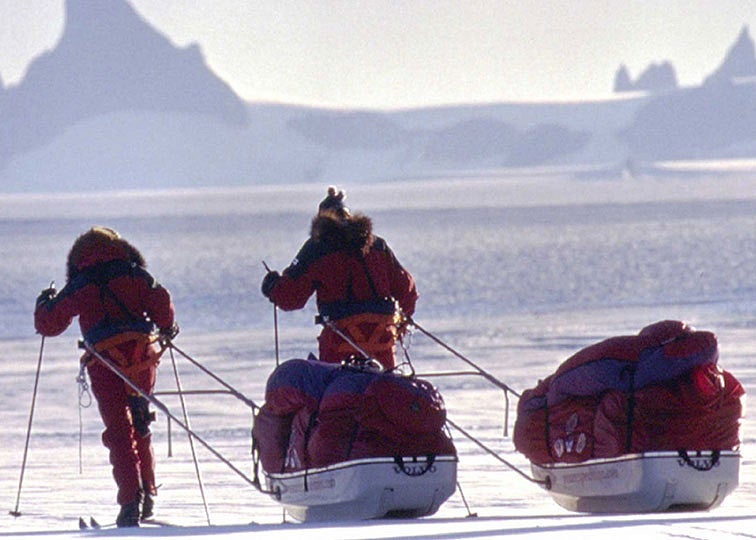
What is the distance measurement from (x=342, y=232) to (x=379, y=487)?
4.49ft

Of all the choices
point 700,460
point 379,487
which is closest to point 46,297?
point 379,487

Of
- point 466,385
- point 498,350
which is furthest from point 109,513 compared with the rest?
point 498,350

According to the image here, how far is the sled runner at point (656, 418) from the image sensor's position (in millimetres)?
7414

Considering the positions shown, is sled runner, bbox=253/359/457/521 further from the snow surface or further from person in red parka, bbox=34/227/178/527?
person in red parka, bbox=34/227/178/527

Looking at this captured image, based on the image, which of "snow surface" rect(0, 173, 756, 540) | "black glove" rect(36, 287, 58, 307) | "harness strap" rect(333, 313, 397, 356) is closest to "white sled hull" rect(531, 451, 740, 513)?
"snow surface" rect(0, 173, 756, 540)

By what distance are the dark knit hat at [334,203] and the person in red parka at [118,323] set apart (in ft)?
2.91

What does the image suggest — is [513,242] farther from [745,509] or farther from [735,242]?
[745,509]

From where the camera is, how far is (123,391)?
8.12 metres

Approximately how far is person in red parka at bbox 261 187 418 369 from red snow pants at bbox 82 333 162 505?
2.03 ft

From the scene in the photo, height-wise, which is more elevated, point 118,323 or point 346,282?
point 346,282

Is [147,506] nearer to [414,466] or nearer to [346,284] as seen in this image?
[346,284]

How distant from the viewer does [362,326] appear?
8.52 m

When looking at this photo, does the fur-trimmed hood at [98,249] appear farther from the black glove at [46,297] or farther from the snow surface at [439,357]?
the snow surface at [439,357]

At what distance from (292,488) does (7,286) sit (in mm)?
34823
